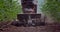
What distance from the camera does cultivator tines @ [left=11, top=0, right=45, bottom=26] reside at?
4.09 m

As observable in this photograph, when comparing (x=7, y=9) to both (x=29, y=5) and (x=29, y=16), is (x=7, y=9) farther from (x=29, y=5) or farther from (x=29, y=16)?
(x=29, y=5)

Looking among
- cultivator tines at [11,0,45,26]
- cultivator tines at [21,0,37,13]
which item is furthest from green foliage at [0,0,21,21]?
cultivator tines at [21,0,37,13]

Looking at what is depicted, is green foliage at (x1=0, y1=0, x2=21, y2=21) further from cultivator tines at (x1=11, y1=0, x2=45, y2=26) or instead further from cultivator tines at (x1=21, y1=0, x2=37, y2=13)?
cultivator tines at (x1=21, y1=0, x2=37, y2=13)

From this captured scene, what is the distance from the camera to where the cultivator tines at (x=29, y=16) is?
4.09 metres

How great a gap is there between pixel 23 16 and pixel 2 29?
4.09ft

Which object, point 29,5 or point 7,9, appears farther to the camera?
point 29,5

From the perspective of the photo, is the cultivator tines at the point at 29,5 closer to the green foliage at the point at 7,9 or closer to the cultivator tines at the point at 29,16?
the cultivator tines at the point at 29,16

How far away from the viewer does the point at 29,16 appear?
14.5ft

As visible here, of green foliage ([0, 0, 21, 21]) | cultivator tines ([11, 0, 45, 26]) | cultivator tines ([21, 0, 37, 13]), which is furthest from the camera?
cultivator tines ([21, 0, 37, 13])

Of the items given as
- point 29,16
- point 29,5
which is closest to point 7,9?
point 29,16

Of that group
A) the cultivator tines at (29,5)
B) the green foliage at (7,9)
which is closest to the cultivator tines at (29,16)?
the cultivator tines at (29,5)

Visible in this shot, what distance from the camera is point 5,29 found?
10.6ft

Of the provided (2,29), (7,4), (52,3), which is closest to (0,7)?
(7,4)

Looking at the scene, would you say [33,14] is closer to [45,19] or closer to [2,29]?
[45,19]
